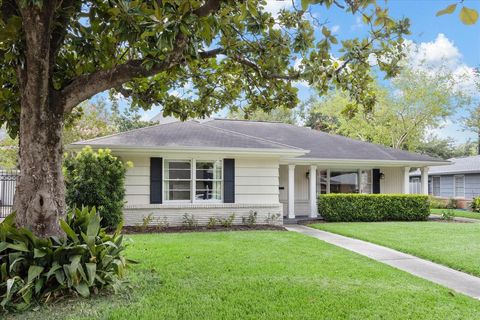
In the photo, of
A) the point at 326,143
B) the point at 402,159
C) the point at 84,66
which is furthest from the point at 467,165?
the point at 84,66

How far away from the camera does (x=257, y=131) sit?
17.3 m

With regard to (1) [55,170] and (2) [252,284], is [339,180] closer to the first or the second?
(2) [252,284]

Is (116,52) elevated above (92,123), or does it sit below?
below

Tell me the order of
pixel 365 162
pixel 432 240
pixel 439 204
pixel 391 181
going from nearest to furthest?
1. pixel 432 240
2. pixel 365 162
3. pixel 391 181
4. pixel 439 204

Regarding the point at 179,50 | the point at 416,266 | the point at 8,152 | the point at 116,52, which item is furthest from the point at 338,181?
the point at 8,152

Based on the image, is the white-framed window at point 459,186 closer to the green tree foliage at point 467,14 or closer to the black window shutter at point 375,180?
the black window shutter at point 375,180

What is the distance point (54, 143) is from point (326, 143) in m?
13.3

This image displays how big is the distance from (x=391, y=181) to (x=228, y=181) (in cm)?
874

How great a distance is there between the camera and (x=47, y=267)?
454cm

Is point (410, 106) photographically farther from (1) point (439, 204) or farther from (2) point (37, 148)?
(2) point (37, 148)

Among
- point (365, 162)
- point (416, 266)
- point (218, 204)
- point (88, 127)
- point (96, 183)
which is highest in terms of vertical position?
point (88, 127)

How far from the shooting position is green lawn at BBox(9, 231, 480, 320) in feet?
13.9

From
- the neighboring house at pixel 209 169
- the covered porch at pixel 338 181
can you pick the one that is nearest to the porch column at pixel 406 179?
the covered porch at pixel 338 181

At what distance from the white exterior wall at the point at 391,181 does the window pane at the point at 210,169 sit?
846cm
